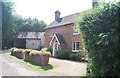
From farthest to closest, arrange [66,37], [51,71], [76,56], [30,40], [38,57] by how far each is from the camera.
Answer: [30,40], [66,37], [76,56], [38,57], [51,71]

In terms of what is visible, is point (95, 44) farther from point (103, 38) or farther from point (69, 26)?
point (69, 26)

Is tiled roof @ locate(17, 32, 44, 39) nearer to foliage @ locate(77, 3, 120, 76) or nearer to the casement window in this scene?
the casement window

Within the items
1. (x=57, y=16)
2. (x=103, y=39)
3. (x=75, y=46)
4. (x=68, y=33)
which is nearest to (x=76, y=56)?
(x=75, y=46)

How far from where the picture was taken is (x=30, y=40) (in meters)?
67.9

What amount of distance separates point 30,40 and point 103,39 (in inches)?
2226

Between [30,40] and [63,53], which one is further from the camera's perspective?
[30,40]

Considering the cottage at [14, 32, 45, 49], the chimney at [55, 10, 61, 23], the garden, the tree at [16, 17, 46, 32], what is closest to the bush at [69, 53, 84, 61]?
the garden

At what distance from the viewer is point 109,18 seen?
42.7ft

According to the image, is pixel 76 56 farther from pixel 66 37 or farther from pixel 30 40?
pixel 30 40

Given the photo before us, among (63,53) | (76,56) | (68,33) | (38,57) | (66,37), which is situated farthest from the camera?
(66,37)

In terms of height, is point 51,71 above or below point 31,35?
below

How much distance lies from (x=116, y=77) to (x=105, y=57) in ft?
4.42

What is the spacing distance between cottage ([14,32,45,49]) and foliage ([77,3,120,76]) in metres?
50.9

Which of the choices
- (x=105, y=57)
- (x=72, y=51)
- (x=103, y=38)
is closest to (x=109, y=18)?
(x=103, y=38)
